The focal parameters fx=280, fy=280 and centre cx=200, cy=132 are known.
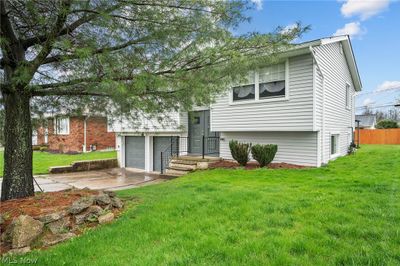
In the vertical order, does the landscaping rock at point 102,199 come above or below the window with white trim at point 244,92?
below

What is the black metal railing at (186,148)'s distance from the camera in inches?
478

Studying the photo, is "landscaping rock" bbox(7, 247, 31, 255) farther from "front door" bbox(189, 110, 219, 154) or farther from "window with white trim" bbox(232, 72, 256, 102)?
"front door" bbox(189, 110, 219, 154)

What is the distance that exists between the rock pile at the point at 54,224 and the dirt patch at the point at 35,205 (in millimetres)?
120

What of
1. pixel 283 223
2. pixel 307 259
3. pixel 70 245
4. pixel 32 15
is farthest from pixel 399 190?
pixel 32 15

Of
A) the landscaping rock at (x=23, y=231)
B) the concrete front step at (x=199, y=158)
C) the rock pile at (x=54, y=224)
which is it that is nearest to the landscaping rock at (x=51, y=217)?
the rock pile at (x=54, y=224)

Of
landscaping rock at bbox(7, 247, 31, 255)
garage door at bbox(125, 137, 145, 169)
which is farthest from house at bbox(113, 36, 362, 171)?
landscaping rock at bbox(7, 247, 31, 255)

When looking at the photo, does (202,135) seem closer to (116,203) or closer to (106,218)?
(116,203)

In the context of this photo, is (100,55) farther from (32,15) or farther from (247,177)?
(247,177)

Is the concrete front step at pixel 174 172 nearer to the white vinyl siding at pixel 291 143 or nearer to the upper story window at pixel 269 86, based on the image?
the white vinyl siding at pixel 291 143

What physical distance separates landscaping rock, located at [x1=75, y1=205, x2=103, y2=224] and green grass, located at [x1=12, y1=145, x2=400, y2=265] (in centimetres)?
37

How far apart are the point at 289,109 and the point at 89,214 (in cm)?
706

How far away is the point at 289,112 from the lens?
30.1ft

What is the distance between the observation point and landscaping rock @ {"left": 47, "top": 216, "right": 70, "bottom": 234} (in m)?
3.73

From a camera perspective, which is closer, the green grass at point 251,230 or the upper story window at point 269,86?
the green grass at point 251,230
